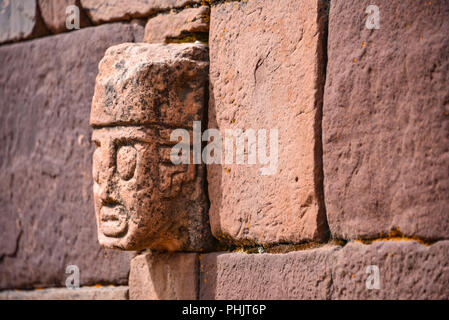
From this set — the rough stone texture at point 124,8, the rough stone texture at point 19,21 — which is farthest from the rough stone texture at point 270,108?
the rough stone texture at point 19,21

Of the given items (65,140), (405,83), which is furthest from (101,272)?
(405,83)

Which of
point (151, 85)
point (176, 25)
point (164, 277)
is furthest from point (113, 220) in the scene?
point (176, 25)

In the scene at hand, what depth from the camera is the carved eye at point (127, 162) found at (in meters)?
2.88

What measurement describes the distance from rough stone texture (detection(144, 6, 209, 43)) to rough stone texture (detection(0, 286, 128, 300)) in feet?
3.92

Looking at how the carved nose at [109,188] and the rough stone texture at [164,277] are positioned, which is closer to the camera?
the carved nose at [109,188]

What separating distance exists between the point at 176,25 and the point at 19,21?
1.24 metres

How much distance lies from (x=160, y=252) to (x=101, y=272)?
0.46m

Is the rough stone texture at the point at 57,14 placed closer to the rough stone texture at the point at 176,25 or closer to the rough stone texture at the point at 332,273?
the rough stone texture at the point at 176,25

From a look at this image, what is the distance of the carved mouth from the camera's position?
290cm

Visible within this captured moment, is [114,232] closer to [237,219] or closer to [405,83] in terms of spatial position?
[237,219]

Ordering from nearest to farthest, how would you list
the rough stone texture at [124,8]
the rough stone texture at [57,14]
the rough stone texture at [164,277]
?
the rough stone texture at [164,277], the rough stone texture at [124,8], the rough stone texture at [57,14]

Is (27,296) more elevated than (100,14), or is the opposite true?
(100,14)

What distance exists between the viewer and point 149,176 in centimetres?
288

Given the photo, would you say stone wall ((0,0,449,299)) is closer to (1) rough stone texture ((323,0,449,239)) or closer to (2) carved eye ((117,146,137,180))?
(1) rough stone texture ((323,0,449,239))
